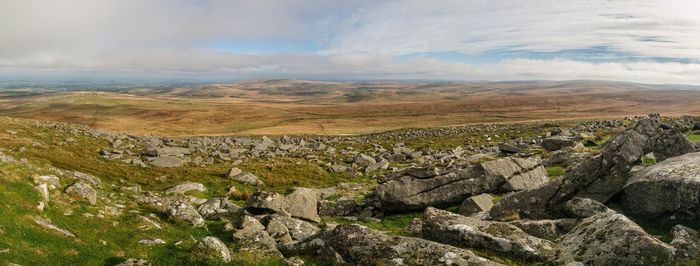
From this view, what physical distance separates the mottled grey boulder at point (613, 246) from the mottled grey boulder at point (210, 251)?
11.7 metres

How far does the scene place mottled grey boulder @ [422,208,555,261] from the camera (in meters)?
14.9

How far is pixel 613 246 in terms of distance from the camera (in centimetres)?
1341

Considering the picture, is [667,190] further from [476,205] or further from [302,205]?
[302,205]

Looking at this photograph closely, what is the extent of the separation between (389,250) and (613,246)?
6998 millimetres

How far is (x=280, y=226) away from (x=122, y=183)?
20717 mm

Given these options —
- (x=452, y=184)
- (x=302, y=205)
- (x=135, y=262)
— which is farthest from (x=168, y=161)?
(x=135, y=262)

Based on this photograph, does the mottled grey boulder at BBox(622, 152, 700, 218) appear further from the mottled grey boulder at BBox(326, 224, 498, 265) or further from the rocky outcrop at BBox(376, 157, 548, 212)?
the mottled grey boulder at BBox(326, 224, 498, 265)

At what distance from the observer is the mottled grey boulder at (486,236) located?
48.8ft

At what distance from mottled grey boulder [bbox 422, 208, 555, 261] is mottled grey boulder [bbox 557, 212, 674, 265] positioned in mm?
A: 744

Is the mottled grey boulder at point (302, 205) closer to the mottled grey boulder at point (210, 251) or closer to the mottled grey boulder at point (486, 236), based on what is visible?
the mottled grey boulder at point (210, 251)

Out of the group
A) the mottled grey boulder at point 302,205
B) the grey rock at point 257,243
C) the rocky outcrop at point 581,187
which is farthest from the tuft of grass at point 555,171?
the grey rock at point 257,243

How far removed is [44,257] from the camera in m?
16.0

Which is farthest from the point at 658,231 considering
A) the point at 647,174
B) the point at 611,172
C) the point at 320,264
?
the point at 320,264

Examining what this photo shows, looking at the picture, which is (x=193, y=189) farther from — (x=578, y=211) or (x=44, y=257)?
(x=578, y=211)
